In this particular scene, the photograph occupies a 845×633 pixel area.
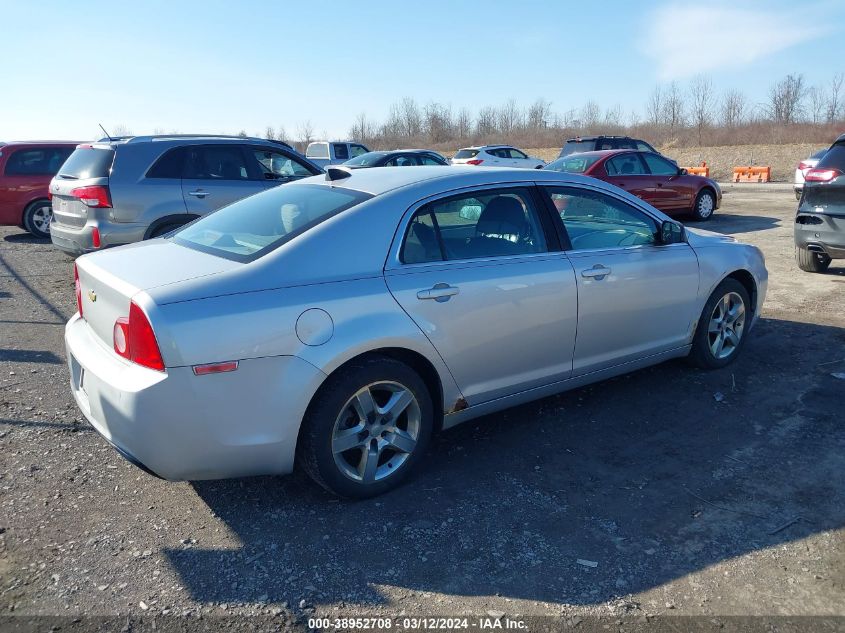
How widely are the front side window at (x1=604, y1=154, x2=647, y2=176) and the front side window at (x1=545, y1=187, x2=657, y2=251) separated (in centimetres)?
872

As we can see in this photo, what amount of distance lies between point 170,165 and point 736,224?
11148 millimetres

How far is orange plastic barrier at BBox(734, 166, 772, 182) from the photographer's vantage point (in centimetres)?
2860

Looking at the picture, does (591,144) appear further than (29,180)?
Yes

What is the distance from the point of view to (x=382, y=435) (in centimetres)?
352

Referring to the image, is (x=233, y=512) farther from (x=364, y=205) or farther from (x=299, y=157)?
(x=299, y=157)

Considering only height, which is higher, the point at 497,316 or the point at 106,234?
the point at 106,234

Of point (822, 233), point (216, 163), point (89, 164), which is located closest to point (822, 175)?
point (822, 233)

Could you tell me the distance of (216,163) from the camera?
855 centimetres

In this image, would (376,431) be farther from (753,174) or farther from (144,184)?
(753,174)

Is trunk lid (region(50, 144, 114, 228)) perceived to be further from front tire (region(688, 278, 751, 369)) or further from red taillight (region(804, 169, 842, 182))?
red taillight (region(804, 169, 842, 182))

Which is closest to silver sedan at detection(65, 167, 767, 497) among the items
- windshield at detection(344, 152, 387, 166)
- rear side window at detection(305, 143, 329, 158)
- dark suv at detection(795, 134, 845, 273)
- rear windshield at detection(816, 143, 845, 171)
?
dark suv at detection(795, 134, 845, 273)

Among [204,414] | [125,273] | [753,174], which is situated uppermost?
[753,174]

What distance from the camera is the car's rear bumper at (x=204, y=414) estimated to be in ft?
9.59

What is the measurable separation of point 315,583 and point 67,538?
124 cm
